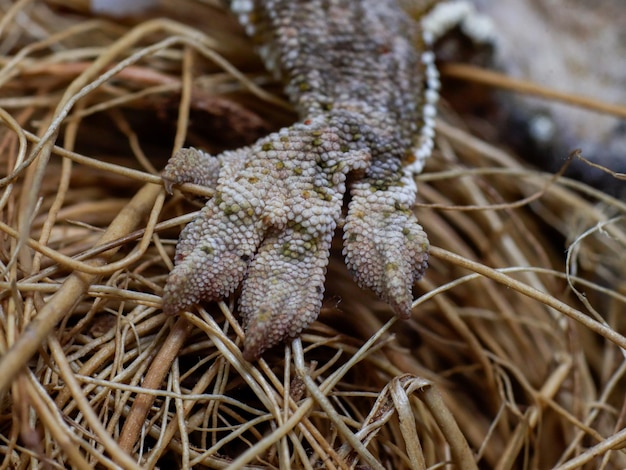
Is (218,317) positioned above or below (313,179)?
below

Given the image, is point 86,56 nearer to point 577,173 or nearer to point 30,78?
point 30,78

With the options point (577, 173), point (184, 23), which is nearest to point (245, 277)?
point (184, 23)

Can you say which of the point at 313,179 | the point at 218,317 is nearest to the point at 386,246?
the point at 313,179

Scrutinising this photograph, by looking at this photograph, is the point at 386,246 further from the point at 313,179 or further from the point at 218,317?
the point at 218,317
